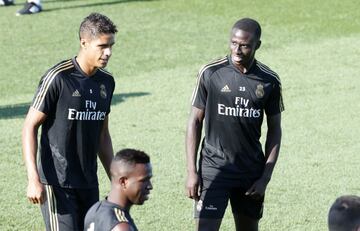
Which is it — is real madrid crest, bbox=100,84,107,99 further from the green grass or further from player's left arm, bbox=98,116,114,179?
the green grass

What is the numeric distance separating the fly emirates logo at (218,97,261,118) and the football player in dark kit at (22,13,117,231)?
113cm

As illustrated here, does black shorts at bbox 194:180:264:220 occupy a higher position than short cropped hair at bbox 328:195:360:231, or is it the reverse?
short cropped hair at bbox 328:195:360:231

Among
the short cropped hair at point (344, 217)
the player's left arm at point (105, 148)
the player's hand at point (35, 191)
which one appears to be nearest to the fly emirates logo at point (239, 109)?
the player's left arm at point (105, 148)

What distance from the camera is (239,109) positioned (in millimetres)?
9125

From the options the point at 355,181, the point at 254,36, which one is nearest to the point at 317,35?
the point at 355,181

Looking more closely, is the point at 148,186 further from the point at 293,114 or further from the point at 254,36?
the point at 293,114

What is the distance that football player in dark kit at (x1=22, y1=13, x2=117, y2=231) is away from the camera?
27.2 feet

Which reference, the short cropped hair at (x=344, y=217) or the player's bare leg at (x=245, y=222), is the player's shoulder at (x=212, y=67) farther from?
the short cropped hair at (x=344, y=217)

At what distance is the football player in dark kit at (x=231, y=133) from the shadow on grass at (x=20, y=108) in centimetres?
693

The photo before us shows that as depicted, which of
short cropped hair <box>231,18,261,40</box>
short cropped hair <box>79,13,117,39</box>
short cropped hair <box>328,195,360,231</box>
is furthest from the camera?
short cropped hair <box>231,18,261,40</box>

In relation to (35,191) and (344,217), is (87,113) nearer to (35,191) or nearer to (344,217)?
(35,191)

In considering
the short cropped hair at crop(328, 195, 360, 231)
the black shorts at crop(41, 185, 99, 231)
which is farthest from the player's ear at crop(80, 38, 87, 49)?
the short cropped hair at crop(328, 195, 360, 231)

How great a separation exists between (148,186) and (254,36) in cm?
259

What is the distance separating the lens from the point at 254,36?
897 cm
